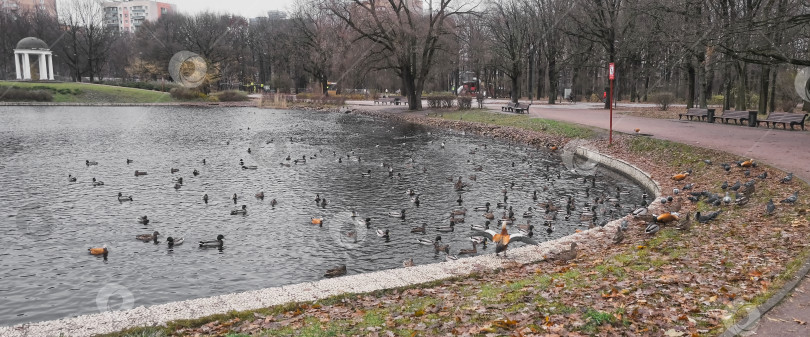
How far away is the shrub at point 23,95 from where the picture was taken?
64312 millimetres

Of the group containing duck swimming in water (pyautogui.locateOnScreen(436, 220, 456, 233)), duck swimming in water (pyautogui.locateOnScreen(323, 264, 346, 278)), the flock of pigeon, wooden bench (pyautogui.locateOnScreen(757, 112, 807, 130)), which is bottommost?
duck swimming in water (pyautogui.locateOnScreen(323, 264, 346, 278))

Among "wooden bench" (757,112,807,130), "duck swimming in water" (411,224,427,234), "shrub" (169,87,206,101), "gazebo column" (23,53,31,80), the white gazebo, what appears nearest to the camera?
"duck swimming in water" (411,224,427,234)

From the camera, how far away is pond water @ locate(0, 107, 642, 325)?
10289 mm

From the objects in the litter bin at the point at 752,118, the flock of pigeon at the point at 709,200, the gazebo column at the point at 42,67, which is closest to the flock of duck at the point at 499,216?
the flock of pigeon at the point at 709,200

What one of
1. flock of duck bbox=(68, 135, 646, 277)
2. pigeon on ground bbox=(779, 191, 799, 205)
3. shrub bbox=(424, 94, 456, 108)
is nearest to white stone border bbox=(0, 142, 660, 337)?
flock of duck bbox=(68, 135, 646, 277)

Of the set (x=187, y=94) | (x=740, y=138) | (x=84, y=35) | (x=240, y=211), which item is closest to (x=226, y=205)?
(x=240, y=211)

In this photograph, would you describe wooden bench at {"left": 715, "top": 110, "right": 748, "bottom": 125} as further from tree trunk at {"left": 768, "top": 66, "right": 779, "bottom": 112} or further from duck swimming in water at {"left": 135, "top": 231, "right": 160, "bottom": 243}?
duck swimming in water at {"left": 135, "top": 231, "right": 160, "bottom": 243}

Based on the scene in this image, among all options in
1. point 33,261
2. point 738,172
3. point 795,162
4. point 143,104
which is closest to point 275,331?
point 33,261

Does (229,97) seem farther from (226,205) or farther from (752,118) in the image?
(752,118)

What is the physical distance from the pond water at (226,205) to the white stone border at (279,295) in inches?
48.2

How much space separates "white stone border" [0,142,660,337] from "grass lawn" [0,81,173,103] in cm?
6784

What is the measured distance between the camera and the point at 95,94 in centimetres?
7019

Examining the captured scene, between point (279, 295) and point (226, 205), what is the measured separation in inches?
330

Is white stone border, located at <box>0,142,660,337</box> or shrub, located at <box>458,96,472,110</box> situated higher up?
shrub, located at <box>458,96,472,110</box>
